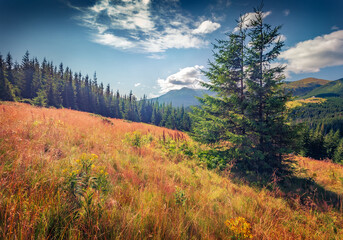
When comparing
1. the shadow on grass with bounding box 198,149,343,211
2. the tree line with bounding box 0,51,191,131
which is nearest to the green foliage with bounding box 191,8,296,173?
the shadow on grass with bounding box 198,149,343,211

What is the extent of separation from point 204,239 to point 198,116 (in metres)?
5.53

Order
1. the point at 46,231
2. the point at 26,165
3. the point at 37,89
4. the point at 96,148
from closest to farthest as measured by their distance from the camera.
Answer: the point at 46,231 → the point at 26,165 → the point at 96,148 → the point at 37,89

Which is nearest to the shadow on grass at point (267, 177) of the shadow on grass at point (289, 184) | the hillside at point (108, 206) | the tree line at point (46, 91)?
the shadow on grass at point (289, 184)

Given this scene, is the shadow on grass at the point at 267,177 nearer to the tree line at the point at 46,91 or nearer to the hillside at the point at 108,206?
the hillside at the point at 108,206

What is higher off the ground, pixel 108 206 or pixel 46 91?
A: pixel 46 91

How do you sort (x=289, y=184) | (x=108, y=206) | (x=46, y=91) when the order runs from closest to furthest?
(x=108, y=206) < (x=289, y=184) < (x=46, y=91)

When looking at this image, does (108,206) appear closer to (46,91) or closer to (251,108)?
(251,108)

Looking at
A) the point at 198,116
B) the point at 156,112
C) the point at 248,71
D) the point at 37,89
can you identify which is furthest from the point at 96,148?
the point at 156,112

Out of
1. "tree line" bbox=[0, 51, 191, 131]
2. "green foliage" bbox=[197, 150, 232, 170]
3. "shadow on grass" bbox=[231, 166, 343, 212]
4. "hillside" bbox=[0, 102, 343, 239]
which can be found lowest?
"shadow on grass" bbox=[231, 166, 343, 212]

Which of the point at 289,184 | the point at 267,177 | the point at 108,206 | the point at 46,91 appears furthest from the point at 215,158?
the point at 46,91

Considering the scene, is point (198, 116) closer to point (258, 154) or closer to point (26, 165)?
point (258, 154)

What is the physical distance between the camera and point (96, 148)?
3986 mm

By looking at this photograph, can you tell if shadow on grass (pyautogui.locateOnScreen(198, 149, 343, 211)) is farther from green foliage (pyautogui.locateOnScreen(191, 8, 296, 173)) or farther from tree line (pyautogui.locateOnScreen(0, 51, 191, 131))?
tree line (pyautogui.locateOnScreen(0, 51, 191, 131))

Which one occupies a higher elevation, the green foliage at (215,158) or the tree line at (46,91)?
the tree line at (46,91)
